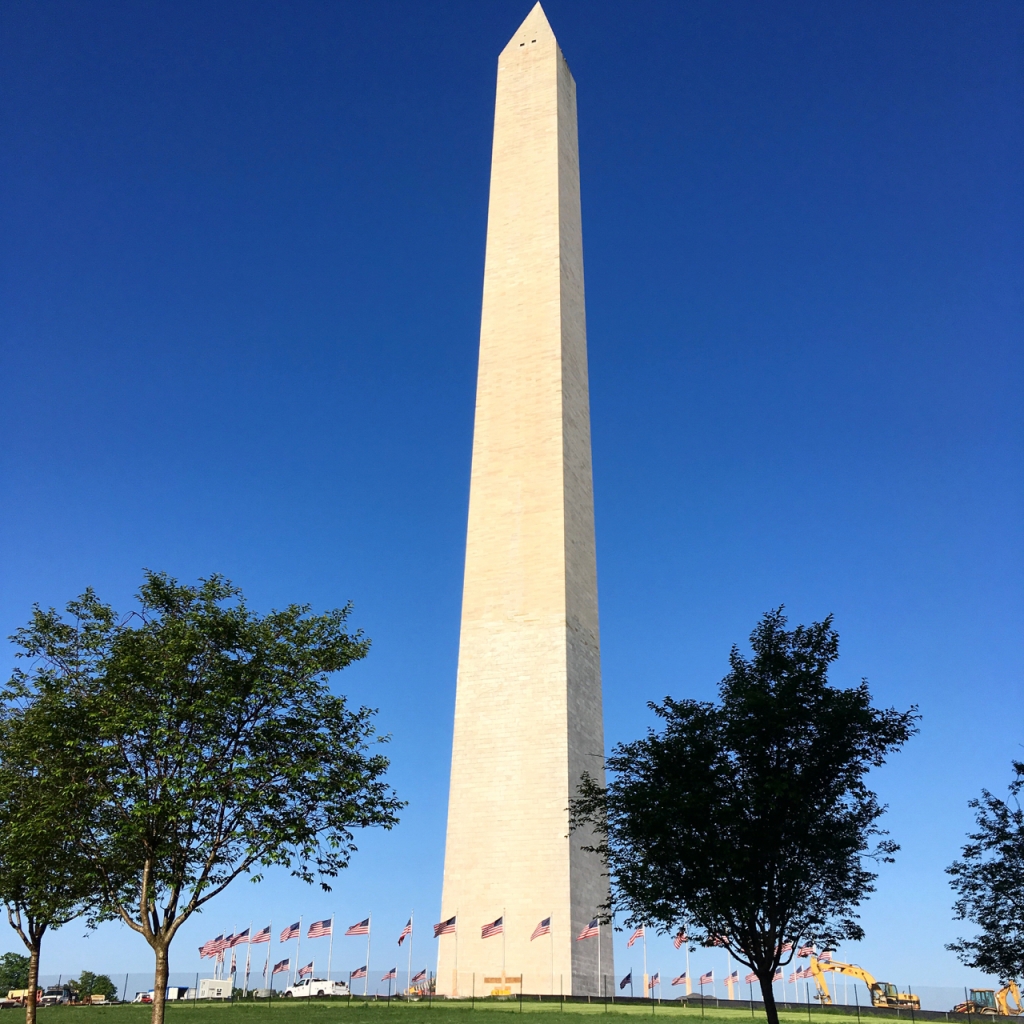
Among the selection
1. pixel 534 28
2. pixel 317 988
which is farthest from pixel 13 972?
pixel 534 28

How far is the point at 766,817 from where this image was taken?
24062 mm

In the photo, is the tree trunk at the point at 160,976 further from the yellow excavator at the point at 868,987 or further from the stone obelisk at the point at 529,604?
the yellow excavator at the point at 868,987

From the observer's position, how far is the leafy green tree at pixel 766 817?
23891 mm

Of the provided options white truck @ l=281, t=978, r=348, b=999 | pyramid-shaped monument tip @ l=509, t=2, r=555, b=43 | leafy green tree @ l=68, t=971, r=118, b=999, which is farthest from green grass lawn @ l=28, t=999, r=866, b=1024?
leafy green tree @ l=68, t=971, r=118, b=999

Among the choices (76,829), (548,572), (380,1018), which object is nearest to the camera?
(76,829)

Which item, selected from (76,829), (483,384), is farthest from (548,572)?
(76,829)

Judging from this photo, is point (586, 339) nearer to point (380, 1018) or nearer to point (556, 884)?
point (556, 884)

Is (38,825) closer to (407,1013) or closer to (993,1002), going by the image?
(407,1013)

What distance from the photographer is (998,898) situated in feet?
98.5

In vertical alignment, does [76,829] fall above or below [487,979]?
above

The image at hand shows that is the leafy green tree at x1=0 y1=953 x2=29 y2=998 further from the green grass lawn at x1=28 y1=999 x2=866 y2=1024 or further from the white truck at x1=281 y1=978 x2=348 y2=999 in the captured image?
the green grass lawn at x1=28 y1=999 x2=866 y2=1024

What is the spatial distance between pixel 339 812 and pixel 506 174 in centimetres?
3975

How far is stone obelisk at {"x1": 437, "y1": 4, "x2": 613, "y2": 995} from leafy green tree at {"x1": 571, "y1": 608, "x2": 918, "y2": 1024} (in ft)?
51.9

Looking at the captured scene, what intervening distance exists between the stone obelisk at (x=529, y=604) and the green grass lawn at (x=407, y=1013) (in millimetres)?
3490
